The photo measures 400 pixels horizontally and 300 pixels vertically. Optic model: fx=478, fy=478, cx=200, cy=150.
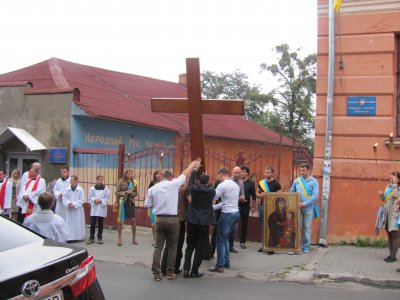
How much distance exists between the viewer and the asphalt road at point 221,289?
6336mm

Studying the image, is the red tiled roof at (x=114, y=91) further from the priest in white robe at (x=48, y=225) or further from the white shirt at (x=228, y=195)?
the priest in white robe at (x=48, y=225)

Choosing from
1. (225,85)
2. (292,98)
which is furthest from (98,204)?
(225,85)

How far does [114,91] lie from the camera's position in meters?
18.6

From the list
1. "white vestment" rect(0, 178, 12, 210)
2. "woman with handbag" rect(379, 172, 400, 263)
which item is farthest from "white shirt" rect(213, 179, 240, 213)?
"white vestment" rect(0, 178, 12, 210)

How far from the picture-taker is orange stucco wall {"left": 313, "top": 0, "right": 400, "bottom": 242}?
9555 mm

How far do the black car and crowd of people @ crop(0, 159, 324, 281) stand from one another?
164cm

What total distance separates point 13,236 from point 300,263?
5.55m

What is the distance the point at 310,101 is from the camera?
103 ft

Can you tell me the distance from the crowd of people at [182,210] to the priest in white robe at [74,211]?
0.02 meters

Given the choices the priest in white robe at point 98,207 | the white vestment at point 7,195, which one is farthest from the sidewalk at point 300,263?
the white vestment at point 7,195

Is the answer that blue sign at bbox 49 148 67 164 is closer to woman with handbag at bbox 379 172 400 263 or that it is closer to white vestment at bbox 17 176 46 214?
white vestment at bbox 17 176 46 214

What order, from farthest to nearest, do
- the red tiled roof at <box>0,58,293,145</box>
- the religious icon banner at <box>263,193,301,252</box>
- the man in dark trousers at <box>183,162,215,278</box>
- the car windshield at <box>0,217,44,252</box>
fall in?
the red tiled roof at <box>0,58,293,145</box>, the religious icon banner at <box>263,193,301,252</box>, the man in dark trousers at <box>183,162,215,278</box>, the car windshield at <box>0,217,44,252</box>

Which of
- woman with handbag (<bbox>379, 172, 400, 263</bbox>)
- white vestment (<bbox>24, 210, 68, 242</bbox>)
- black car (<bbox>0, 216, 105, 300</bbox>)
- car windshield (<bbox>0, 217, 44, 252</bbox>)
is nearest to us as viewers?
black car (<bbox>0, 216, 105, 300</bbox>)

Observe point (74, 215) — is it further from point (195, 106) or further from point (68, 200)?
point (195, 106)
